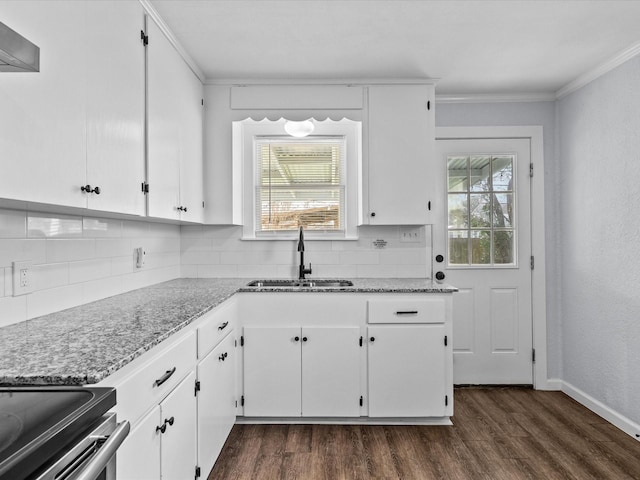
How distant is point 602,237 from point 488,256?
80 cm

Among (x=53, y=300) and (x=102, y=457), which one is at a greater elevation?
(x=53, y=300)

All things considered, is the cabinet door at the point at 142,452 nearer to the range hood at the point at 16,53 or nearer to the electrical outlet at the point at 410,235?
the range hood at the point at 16,53

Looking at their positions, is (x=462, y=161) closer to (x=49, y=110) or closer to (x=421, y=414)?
(x=421, y=414)

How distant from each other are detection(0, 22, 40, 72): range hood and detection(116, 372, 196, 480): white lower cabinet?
1017 mm

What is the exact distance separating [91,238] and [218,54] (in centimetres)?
141

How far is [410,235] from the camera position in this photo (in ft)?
10.2

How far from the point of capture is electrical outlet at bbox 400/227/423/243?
3.10 meters

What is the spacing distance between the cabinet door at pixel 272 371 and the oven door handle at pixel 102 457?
1.65 m

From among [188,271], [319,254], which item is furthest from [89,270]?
[319,254]

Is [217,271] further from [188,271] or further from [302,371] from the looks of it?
[302,371]

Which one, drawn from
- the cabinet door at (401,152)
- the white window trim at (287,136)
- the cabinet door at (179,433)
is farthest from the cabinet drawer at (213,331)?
the cabinet door at (401,152)

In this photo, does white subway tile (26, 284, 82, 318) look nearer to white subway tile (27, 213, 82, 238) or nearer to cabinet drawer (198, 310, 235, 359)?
white subway tile (27, 213, 82, 238)

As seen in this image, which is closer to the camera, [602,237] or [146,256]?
[146,256]

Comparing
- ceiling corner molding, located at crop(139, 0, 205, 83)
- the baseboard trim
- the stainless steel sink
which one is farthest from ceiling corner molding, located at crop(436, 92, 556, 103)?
the baseboard trim
